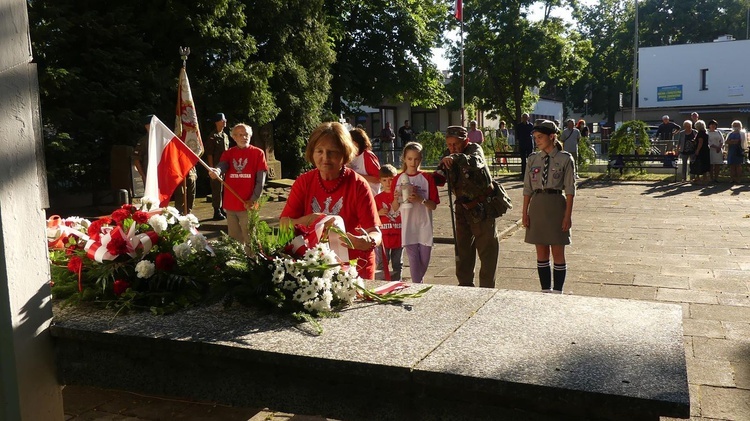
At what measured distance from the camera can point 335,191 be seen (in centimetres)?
437

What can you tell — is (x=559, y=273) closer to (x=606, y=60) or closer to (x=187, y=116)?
(x=187, y=116)

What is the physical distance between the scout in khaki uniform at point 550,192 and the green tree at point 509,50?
37.7 m

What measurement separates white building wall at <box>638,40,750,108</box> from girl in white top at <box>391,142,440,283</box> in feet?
181

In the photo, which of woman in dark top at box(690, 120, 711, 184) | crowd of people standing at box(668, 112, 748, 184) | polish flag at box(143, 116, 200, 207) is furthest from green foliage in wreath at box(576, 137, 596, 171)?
polish flag at box(143, 116, 200, 207)

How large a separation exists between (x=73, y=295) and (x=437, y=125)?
54.7 m

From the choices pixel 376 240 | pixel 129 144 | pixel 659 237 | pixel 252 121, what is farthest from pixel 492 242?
pixel 252 121

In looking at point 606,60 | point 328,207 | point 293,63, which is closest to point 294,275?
point 328,207

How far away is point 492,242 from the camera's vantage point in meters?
6.78

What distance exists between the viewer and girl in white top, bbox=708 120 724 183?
2081 centimetres

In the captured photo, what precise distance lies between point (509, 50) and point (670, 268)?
36.4 meters

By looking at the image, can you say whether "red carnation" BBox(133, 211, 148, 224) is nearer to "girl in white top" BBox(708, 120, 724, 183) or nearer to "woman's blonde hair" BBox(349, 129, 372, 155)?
"woman's blonde hair" BBox(349, 129, 372, 155)

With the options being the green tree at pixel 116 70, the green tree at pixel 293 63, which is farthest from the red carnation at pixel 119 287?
the green tree at pixel 293 63

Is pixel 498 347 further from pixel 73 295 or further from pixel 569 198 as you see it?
pixel 569 198

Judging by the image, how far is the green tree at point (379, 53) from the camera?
32469 millimetres
